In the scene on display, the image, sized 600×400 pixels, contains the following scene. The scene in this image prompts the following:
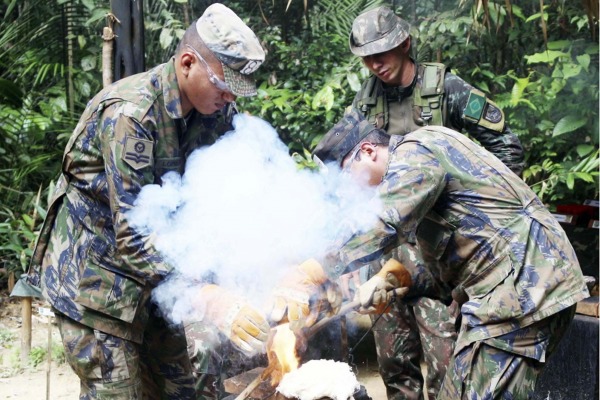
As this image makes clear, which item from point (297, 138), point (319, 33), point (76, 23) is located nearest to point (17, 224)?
point (76, 23)

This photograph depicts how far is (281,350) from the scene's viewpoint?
11.5ft

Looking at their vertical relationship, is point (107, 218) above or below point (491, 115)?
above

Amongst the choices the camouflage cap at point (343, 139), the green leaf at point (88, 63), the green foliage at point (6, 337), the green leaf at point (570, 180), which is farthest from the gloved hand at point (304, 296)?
the green leaf at point (88, 63)

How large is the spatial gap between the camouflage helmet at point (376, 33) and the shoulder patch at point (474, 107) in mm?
593

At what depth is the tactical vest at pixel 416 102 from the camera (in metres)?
5.49

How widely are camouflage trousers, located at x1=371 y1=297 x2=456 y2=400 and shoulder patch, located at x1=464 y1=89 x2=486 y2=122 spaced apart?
122 cm

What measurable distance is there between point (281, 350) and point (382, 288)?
2.93ft

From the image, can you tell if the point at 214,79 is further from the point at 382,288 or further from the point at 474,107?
the point at 474,107

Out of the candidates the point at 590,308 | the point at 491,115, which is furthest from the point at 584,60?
the point at 590,308

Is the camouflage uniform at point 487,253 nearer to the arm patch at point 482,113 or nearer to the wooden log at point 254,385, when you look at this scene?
the wooden log at point 254,385

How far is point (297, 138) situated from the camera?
7695mm

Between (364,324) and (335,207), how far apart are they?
212cm

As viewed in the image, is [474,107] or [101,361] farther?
[474,107]

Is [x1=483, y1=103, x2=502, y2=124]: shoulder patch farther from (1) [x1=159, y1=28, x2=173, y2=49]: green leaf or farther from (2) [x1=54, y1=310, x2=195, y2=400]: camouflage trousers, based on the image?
(1) [x1=159, y1=28, x2=173, y2=49]: green leaf
